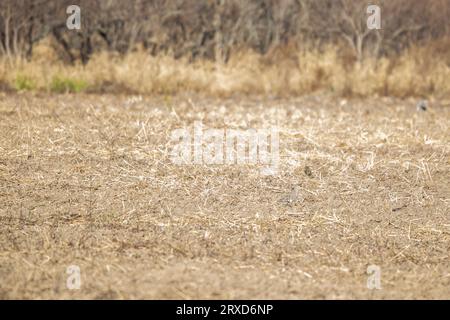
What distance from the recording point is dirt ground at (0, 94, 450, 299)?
4.12 meters

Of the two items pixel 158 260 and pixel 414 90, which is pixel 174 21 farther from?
pixel 158 260

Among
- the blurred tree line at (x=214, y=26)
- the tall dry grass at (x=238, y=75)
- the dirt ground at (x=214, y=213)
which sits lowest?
the dirt ground at (x=214, y=213)

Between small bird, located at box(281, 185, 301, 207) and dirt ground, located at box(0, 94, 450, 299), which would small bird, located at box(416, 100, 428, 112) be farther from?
small bird, located at box(281, 185, 301, 207)

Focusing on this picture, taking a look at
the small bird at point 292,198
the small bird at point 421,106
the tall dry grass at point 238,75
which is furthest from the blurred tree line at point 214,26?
the small bird at point 292,198

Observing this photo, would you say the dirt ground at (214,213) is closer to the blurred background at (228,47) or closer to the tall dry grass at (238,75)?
the tall dry grass at (238,75)

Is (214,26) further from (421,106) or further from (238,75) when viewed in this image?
(421,106)

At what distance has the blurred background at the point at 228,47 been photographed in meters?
11.3

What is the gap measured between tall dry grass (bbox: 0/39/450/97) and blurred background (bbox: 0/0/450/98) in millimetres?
20

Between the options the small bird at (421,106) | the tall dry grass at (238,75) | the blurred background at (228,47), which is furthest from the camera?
the blurred background at (228,47)

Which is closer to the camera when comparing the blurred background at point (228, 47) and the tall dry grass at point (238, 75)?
the tall dry grass at point (238, 75)

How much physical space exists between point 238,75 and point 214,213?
260 inches

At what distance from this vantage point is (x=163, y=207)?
5.35 m

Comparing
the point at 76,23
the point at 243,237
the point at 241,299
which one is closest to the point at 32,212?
the point at 243,237

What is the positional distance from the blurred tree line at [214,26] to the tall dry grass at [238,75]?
2.28 feet
